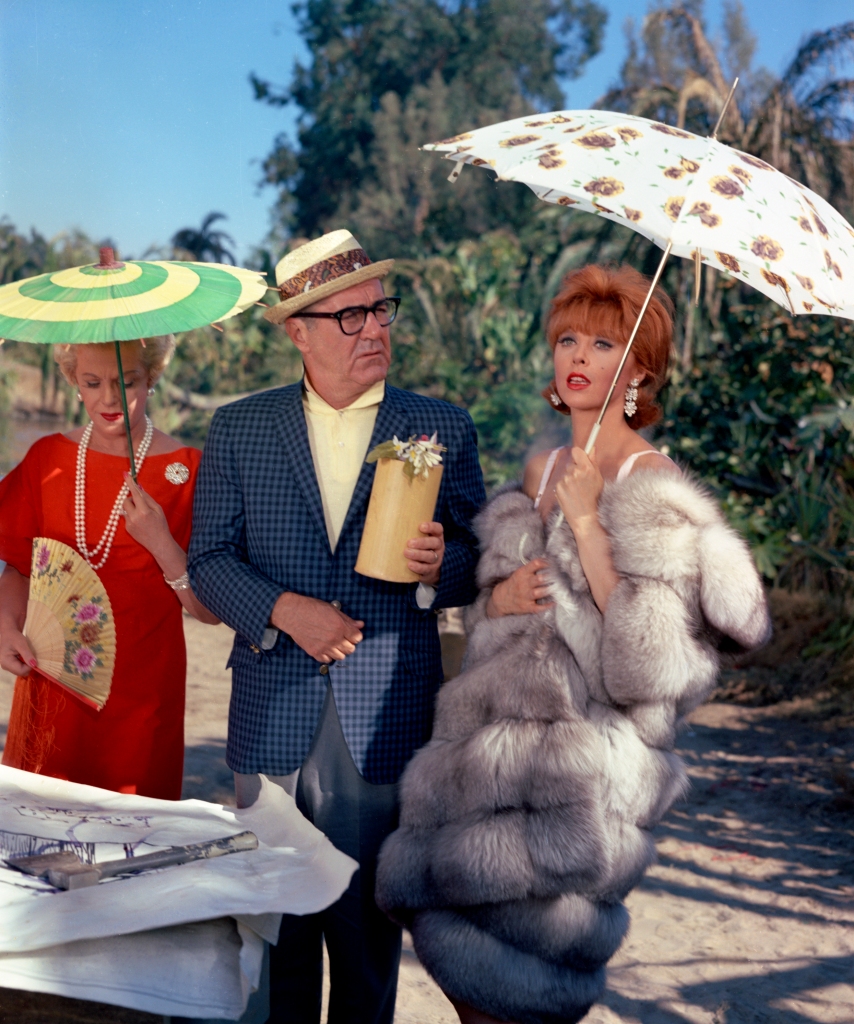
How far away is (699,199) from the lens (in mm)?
2076

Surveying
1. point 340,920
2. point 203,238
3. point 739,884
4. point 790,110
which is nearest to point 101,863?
point 340,920

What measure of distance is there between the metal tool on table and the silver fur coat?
635mm

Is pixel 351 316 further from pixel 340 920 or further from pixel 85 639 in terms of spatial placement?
pixel 340 920

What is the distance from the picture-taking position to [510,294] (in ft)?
56.1

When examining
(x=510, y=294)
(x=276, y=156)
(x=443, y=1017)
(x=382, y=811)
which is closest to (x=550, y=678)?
(x=382, y=811)

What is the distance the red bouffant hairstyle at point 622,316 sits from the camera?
223 centimetres

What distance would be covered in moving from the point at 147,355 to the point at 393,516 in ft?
2.90

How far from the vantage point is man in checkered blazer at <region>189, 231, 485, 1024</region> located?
2299 mm

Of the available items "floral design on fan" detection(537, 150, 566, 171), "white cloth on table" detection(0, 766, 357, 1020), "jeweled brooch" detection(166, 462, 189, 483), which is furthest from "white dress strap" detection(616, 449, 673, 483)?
"jeweled brooch" detection(166, 462, 189, 483)

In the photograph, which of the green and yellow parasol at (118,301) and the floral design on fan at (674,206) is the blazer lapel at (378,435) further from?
the floral design on fan at (674,206)

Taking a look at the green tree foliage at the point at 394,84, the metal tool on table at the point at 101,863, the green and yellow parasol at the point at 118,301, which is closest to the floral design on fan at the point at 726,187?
the green and yellow parasol at the point at 118,301

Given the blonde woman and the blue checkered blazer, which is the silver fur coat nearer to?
the blue checkered blazer

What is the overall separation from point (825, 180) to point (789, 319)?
1849 mm

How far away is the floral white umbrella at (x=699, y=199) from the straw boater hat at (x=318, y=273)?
0.28m
